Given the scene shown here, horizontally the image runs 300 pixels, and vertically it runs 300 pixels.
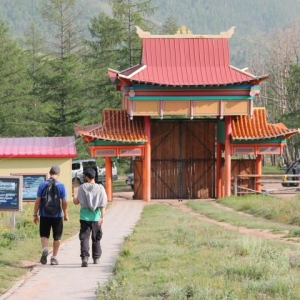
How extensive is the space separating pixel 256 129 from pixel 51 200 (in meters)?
23.9

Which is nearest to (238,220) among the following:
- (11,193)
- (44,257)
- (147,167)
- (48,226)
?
(11,193)

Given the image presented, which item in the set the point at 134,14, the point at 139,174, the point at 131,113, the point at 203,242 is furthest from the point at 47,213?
the point at 134,14

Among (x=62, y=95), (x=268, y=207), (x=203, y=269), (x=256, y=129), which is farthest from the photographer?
(x=62, y=95)

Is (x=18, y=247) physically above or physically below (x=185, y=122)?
below

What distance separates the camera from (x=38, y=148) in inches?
1444

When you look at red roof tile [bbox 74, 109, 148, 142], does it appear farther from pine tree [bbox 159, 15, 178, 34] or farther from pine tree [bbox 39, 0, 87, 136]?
pine tree [bbox 159, 15, 178, 34]

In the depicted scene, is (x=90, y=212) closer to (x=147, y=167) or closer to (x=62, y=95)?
(x=147, y=167)

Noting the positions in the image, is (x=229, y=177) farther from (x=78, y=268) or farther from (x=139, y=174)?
(x=78, y=268)

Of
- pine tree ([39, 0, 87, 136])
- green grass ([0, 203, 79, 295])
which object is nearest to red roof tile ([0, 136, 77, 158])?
green grass ([0, 203, 79, 295])

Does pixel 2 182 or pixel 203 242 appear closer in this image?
pixel 203 242

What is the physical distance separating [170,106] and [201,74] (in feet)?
6.63

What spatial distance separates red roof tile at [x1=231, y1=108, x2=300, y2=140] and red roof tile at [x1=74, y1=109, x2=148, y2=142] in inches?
162

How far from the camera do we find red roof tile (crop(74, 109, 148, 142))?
3581cm

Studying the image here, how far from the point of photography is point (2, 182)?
1984 centimetres
